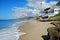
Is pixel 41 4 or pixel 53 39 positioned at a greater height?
pixel 41 4

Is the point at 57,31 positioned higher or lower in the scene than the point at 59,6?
lower

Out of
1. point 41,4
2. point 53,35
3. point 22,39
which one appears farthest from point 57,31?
point 41,4

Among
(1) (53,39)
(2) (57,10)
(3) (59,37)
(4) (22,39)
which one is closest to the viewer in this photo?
(3) (59,37)

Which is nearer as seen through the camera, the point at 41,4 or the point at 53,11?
the point at 53,11

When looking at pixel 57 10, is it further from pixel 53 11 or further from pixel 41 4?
pixel 41 4

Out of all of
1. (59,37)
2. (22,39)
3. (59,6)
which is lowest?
(22,39)

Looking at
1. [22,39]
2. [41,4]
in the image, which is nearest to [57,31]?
[22,39]

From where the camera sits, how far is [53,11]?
195ft

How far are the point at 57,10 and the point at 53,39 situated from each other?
5080 cm

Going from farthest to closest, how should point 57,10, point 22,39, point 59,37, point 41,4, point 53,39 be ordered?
point 41,4, point 57,10, point 22,39, point 53,39, point 59,37

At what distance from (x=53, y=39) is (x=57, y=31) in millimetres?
471

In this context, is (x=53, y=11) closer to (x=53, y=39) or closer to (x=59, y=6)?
(x=59, y=6)

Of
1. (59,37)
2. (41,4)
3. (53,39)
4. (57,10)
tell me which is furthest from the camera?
(41,4)

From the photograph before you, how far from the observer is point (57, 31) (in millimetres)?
8062
